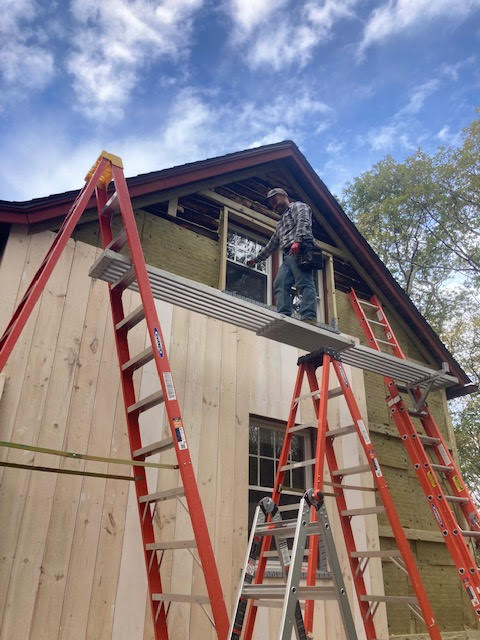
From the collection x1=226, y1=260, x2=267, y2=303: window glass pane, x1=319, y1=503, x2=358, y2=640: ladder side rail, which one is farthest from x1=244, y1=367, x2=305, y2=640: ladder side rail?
x1=226, y1=260, x2=267, y2=303: window glass pane

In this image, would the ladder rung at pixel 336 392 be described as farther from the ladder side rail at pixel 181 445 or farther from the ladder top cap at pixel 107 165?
the ladder top cap at pixel 107 165

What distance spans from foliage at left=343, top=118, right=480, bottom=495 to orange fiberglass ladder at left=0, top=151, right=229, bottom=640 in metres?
19.2

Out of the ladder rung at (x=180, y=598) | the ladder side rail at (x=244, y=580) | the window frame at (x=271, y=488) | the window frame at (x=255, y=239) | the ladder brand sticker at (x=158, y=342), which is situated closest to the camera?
the ladder side rail at (x=244, y=580)

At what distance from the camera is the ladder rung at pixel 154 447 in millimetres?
3062

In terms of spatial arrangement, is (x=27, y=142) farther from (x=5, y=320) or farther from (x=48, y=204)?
(x=5, y=320)

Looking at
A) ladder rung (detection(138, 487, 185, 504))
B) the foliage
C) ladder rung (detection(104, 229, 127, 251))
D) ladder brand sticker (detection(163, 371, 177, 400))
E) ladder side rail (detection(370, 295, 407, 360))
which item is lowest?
ladder rung (detection(138, 487, 185, 504))

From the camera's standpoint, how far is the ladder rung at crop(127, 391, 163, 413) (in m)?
3.18

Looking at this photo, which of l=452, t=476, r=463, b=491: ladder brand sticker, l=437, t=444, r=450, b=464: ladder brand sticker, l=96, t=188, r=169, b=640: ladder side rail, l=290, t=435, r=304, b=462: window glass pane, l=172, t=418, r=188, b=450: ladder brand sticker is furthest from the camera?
l=290, t=435, r=304, b=462: window glass pane

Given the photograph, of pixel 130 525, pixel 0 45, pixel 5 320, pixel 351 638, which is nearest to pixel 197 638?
pixel 130 525

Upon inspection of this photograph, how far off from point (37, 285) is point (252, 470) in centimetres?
344

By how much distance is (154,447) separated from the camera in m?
3.25

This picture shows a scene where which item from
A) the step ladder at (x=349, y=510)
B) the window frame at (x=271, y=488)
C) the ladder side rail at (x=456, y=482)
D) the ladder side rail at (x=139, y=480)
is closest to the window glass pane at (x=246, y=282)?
the window frame at (x=271, y=488)

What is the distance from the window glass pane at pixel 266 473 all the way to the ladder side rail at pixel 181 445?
115 inches

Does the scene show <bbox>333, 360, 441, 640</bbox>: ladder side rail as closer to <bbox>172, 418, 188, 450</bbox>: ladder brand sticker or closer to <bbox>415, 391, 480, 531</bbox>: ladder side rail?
<bbox>415, 391, 480, 531</bbox>: ladder side rail
